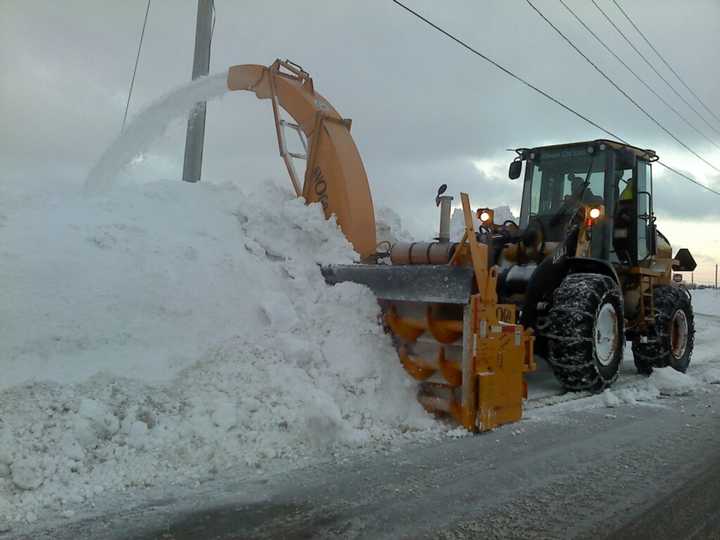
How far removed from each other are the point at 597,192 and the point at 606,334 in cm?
190

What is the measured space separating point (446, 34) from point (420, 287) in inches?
190

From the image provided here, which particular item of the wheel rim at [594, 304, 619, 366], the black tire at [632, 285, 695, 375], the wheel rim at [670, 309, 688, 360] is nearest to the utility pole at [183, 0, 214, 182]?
the wheel rim at [594, 304, 619, 366]

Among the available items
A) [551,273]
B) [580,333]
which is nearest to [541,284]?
[551,273]

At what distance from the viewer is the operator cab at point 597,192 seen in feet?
26.9

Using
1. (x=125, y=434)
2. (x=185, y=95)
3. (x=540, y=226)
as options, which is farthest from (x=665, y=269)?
(x=125, y=434)

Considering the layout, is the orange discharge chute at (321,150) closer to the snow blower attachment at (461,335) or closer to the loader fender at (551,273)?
the snow blower attachment at (461,335)

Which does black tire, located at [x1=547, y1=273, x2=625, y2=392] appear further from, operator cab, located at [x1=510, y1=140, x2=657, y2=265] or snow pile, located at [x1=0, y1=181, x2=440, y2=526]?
snow pile, located at [x1=0, y1=181, x2=440, y2=526]

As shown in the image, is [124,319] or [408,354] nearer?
[124,319]

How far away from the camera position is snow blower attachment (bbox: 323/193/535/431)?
17.6ft

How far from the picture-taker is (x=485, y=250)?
5543mm

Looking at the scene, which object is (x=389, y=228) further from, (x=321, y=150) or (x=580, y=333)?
(x=580, y=333)

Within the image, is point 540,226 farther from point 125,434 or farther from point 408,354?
point 125,434

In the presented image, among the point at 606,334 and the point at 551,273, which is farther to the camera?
the point at 606,334

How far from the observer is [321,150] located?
769 centimetres
